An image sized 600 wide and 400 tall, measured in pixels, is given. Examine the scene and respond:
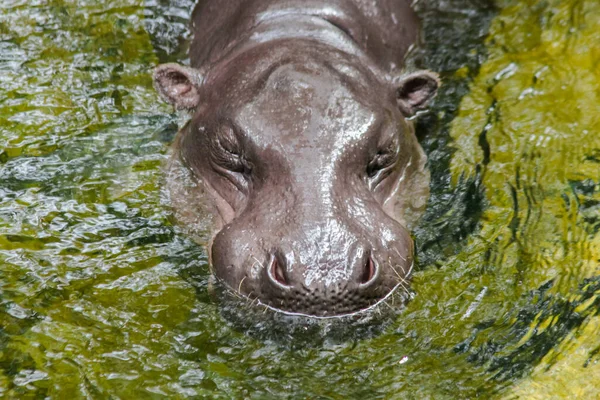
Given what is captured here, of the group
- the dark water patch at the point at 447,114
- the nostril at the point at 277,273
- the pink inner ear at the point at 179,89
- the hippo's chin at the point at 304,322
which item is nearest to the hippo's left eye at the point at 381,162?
the dark water patch at the point at 447,114

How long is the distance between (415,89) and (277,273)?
243cm

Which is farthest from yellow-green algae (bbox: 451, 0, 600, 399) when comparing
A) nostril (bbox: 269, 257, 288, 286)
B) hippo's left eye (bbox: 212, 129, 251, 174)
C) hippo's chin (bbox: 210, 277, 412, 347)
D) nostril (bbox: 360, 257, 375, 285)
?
hippo's left eye (bbox: 212, 129, 251, 174)

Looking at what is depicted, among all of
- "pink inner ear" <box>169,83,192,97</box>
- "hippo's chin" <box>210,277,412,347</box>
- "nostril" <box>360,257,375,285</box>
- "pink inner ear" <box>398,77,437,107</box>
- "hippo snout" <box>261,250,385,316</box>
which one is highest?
"pink inner ear" <box>398,77,437,107</box>

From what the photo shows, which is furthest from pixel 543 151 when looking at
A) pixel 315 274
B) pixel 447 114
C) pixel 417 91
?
pixel 315 274

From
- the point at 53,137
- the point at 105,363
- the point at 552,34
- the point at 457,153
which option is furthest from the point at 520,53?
the point at 105,363

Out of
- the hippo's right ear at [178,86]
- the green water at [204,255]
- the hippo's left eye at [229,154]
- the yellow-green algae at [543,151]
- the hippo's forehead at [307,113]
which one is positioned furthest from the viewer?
the hippo's right ear at [178,86]

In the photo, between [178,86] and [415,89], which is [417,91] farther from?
[178,86]

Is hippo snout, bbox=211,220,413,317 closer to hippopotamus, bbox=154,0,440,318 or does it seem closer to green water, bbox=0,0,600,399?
hippopotamus, bbox=154,0,440,318

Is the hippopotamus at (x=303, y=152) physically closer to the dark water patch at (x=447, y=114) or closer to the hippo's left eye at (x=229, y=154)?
the hippo's left eye at (x=229, y=154)

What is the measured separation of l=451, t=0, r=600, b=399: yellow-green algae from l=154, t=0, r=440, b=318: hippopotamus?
22.3 inches

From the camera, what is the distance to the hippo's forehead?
5.65 metres

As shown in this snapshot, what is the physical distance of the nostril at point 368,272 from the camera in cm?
500

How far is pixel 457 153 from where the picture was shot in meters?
6.84

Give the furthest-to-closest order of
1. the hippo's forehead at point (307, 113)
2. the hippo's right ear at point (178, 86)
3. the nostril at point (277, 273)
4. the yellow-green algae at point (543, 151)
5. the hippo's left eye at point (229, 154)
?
the hippo's right ear at point (178, 86), the hippo's left eye at point (229, 154), the hippo's forehead at point (307, 113), the yellow-green algae at point (543, 151), the nostril at point (277, 273)
